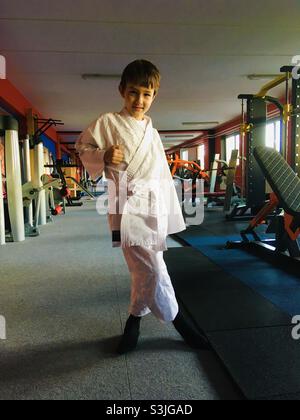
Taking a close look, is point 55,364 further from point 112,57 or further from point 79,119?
point 79,119

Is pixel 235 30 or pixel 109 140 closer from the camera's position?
pixel 109 140

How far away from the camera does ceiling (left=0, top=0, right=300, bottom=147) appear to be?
8.89 ft

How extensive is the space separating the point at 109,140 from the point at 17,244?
2624 mm

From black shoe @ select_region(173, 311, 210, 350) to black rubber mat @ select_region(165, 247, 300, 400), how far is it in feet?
0.12

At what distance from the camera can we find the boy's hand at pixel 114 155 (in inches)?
Answer: 42.0

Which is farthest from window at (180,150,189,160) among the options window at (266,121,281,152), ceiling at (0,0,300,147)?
ceiling at (0,0,300,147)

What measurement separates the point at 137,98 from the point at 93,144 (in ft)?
0.75

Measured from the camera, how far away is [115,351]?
49.5 inches


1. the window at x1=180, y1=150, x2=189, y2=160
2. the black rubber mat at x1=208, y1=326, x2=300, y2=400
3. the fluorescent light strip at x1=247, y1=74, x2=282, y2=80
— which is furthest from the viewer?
the window at x1=180, y1=150, x2=189, y2=160

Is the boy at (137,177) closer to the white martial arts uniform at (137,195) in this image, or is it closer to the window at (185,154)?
the white martial arts uniform at (137,195)

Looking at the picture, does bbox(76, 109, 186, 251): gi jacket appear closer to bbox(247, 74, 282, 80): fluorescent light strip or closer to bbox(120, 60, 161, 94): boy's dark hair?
bbox(120, 60, 161, 94): boy's dark hair

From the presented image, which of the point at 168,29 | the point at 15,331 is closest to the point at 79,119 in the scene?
the point at 168,29

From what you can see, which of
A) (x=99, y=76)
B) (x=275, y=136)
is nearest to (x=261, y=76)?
(x=275, y=136)

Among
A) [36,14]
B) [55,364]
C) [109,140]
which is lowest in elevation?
[55,364]
